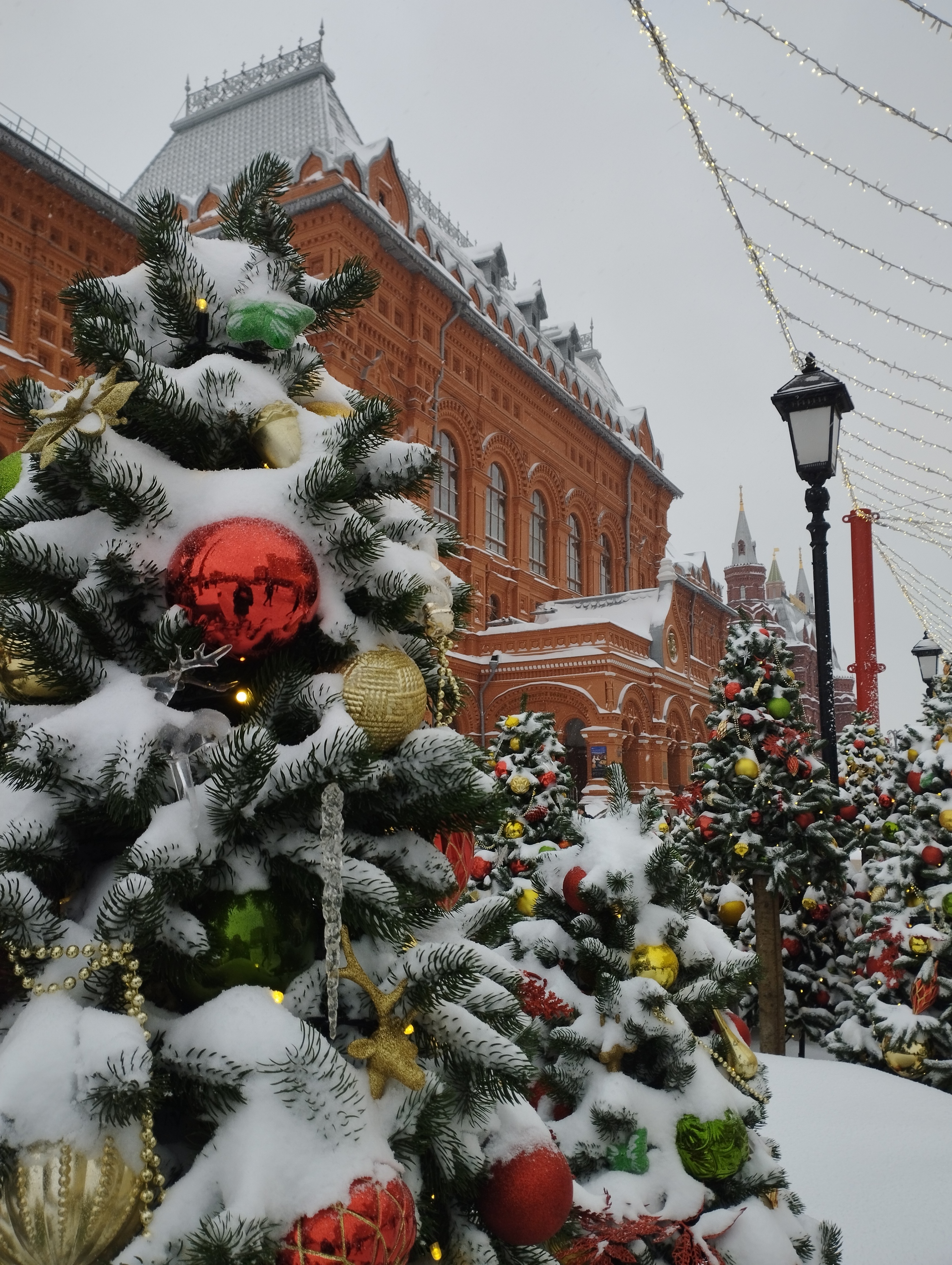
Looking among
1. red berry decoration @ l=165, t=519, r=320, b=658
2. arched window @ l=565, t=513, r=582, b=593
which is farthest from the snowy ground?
arched window @ l=565, t=513, r=582, b=593

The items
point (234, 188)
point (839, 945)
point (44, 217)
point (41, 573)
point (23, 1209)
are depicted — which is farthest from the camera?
point (44, 217)

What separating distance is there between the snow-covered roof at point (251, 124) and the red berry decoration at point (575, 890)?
19473 mm

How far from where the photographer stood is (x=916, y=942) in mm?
5336

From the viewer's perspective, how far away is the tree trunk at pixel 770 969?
241 inches

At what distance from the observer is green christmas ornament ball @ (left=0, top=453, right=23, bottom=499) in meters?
1.64

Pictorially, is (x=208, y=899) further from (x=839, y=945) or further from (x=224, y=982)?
(x=839, y=945)

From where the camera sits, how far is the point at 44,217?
13.8 meters

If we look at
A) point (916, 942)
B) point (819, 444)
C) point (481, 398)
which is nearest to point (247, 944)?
point (819, 444)

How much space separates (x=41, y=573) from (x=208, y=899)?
539mm

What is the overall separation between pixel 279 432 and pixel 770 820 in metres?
6.00

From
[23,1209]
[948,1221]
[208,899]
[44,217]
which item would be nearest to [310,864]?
[208,899]

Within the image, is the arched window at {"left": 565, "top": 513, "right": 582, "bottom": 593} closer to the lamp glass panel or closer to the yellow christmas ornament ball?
the lamp glass panel

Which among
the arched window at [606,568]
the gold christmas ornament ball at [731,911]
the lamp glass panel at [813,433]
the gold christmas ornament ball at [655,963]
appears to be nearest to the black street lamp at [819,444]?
the lamp glass panel at [813,433]

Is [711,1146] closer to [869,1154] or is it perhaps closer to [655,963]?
[655,963]
